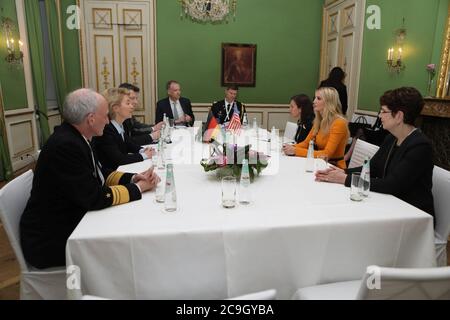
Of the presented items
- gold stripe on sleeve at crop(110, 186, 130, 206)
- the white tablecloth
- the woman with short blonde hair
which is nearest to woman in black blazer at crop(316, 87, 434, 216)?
the white tablecloth

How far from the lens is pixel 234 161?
1.94 metres

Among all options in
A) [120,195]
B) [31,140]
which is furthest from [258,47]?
[120,195]

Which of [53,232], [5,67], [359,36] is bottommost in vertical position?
[53,232]

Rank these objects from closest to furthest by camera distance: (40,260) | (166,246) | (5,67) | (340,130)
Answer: (166,246) < (40,260) < (340,130) < (5,67)

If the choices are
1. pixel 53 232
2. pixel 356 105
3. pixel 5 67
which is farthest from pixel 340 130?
pixel 5 67

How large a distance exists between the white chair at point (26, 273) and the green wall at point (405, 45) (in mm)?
4880

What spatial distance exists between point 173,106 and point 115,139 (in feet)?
10.3

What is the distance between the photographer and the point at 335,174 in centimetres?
201

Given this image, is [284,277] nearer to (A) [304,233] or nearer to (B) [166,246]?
(A) [304,233]

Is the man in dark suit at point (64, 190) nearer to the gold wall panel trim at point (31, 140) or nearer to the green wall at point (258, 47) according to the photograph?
the gold wall panel trim at point (31, 140)

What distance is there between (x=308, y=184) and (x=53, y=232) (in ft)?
4.49

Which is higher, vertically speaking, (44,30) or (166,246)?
(44,30)

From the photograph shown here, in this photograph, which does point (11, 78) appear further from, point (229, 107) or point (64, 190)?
point (64, 190)

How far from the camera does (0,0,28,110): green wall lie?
4699 mm
